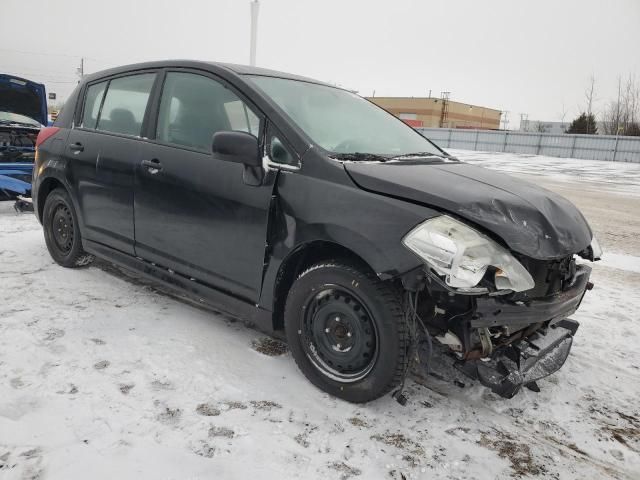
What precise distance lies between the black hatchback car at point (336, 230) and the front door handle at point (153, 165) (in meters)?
0.01

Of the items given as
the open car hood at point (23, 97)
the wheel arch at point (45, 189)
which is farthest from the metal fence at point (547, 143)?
the wheel arch at point (45, 189)

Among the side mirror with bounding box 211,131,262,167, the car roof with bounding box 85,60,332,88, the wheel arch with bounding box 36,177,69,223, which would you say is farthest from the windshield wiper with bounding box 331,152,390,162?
the wheel arch with bounding box 36,177,69,223

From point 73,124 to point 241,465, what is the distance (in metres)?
3.53

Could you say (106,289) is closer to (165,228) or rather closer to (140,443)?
(165,228)

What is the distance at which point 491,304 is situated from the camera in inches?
85.4

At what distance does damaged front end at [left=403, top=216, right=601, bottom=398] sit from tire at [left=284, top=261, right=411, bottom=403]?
16 centimetres

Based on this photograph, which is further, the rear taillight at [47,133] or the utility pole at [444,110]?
the utility pole at [444,110]

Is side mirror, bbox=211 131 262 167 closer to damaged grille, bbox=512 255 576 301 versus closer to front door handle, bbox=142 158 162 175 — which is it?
front door handle, bbox=142 158 162 175

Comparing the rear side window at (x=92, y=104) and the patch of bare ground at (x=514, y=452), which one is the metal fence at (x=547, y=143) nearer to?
the rear side window at (x=92, y=104)

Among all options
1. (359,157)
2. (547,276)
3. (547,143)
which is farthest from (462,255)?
(547,143)

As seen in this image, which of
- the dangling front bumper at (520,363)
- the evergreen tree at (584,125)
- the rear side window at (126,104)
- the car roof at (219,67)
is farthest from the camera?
the evergreen tree at (584,125)

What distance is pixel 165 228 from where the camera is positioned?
3268mm

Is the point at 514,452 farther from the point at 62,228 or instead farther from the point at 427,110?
the point at 427,110

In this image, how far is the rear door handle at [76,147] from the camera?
402 centimetres
